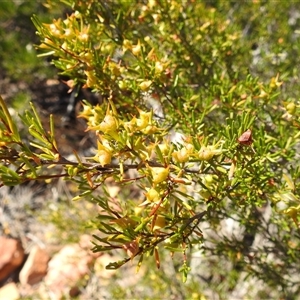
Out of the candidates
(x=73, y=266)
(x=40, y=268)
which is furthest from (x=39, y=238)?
(x=73, y=266)

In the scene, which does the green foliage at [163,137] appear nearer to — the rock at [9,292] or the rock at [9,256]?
the rock at [9,292]

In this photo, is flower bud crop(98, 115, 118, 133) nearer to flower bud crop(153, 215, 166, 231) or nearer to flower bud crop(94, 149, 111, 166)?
flower bud crop(94, 149, 111, 166)

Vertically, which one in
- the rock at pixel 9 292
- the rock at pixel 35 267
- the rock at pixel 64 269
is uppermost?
the rock at pixel 64 269

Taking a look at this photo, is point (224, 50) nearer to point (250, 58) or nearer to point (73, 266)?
point (250, 58)

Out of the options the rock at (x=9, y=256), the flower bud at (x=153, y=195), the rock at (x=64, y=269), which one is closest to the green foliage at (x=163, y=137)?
the flower bud at (x=153, y=195)

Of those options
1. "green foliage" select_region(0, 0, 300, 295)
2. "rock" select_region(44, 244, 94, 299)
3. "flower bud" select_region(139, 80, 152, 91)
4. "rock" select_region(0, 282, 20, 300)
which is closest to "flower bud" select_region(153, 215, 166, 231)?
"green foliage" select_region(0, 0, 300, 295)
